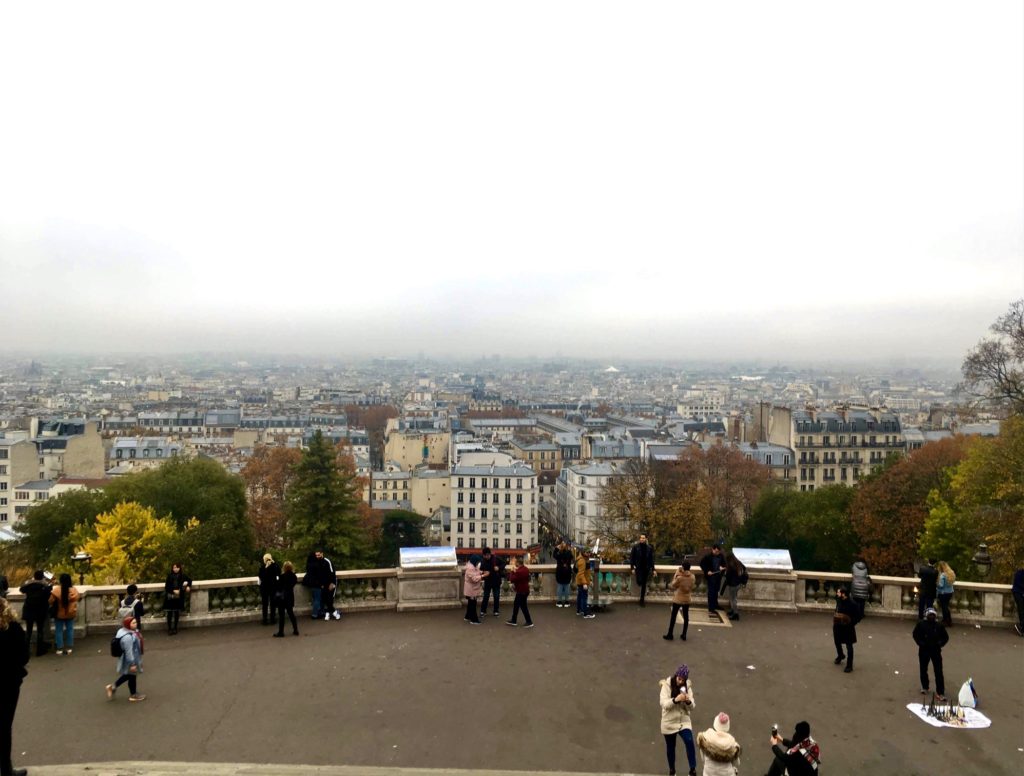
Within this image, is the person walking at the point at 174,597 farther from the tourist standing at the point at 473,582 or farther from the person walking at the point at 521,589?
the person walking at the point at 521,589

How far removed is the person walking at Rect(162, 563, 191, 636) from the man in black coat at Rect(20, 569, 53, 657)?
165 centimetres

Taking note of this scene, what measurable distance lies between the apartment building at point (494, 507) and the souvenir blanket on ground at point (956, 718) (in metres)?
59.5

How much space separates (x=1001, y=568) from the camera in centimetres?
2089

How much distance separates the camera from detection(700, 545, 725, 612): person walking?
43.7 ft

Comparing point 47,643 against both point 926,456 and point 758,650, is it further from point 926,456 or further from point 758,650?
point 926,456

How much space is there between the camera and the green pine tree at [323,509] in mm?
39031

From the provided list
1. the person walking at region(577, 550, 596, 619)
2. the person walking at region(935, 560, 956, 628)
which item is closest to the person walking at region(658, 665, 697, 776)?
the person walking at region(577, 550, 596, 619)

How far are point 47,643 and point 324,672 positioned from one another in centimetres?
437

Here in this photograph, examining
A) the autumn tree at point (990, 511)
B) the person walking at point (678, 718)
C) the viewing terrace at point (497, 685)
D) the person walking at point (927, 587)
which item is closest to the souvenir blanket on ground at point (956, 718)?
the viewing terrace at point (497, 685)

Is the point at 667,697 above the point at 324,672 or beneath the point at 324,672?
above

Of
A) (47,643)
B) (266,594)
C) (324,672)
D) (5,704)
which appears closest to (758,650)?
(324,672)

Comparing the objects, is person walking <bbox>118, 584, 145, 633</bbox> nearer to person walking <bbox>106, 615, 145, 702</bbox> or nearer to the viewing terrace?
the viewing terrace

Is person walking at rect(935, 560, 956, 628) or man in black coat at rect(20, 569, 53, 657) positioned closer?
man in black coat at rect(20, 569, 53, 657)

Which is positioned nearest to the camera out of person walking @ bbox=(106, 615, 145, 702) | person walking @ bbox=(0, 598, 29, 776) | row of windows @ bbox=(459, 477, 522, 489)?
person walking @ bbox=(0, 598, 29, 776)
